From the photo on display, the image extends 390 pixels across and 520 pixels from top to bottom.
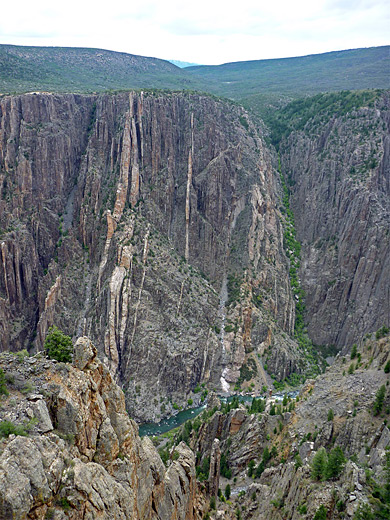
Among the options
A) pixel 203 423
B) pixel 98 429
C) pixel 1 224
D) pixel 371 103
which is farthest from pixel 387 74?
pixel 98 429

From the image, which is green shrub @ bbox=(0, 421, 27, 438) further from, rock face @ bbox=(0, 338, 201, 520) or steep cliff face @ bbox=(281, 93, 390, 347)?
steep cliff face @ bbox=(281, 93, 390, 347)

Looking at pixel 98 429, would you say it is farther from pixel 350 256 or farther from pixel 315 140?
pixel 315 140

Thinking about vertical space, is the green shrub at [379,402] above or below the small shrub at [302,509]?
above

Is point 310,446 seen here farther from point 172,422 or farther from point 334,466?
point 172,422

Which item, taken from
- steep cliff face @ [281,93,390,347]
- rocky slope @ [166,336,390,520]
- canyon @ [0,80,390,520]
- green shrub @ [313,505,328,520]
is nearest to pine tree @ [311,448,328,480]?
rocky slope @ [166,336,390,520]

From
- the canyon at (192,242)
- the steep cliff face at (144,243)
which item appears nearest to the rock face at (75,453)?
the canyon at (192,242)

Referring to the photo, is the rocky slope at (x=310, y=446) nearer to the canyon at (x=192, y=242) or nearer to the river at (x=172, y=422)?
the canyon at (x=192, y=242)
